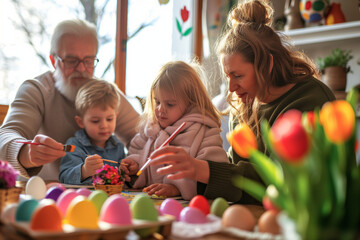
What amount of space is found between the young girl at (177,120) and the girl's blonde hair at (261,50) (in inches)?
6.5

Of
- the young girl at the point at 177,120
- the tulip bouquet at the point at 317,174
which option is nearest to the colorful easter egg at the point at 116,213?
the tulip bouquet at the point at 317,174

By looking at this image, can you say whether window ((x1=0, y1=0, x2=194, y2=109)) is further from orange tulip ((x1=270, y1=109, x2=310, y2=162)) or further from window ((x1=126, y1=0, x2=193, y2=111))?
orange tulip ((x1=270, y1=109, x2=310, y2=162))

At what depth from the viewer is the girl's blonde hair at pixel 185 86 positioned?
1.52 metres

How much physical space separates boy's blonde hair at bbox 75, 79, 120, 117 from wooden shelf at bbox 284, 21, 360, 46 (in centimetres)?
166

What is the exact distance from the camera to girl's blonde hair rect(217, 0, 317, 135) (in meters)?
1.37

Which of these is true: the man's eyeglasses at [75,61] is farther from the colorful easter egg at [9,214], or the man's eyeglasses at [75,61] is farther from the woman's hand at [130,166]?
the colorful easter egg at [9,214]

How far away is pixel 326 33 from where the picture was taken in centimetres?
278

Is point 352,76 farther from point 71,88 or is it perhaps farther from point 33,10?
point 33,10

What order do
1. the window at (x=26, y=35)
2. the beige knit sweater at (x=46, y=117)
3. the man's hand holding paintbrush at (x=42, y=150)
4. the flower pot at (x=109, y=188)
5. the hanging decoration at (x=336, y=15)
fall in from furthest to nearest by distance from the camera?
1. the hanging decoration at (x=336, y=15)
2. the window at (x=26, y=35)
3. the beige knit sweater at (x=46, y=117)
4. the man's hand holding paintbrush at (x=42, y=150)
5. the flower pot at (x=109, y=188)

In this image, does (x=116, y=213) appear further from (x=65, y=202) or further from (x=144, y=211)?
(x=65, y=202)

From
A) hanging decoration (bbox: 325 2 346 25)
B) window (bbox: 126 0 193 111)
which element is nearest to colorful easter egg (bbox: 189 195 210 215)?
window (bbox: 126 0 193 111)

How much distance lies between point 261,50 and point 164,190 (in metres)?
0.59

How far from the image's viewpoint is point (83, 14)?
2750 millimetres

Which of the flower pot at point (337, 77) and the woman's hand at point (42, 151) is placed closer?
A: the woman's hand at point (42, 151)
